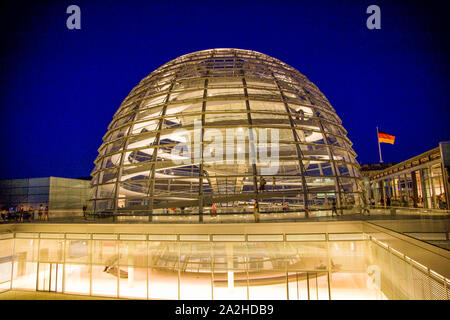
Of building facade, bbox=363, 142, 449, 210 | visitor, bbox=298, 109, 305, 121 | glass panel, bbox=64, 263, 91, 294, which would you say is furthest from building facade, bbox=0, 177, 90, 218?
building facade, bbox=363, 142, 449, 210

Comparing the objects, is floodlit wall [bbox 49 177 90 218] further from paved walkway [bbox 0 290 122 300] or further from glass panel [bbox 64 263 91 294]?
glass panel [bbox 64 263 91 294]

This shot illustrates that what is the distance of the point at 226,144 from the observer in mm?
15656

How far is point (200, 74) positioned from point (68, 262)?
13.0 meters

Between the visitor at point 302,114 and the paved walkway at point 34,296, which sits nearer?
the paved walkway at point 34,296

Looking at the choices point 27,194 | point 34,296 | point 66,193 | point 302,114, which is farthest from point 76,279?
point 66,193

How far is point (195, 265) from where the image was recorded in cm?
1309

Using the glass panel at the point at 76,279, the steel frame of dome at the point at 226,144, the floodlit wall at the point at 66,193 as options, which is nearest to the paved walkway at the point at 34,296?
the glass panel at the point at 76,279

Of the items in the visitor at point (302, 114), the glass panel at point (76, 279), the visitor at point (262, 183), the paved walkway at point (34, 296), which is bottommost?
the paved walkway at point (34, 296)

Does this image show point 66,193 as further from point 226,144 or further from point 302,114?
point 302,114

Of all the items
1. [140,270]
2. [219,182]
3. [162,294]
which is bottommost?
[162,294]

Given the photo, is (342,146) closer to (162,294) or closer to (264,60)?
(264,60)

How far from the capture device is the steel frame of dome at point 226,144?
1486 cm

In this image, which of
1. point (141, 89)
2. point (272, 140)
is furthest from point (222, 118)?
point (141, 89)

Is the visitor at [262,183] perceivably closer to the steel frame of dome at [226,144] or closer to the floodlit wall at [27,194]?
the steel frame of dome at [226,144]
